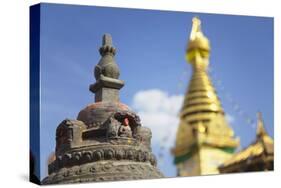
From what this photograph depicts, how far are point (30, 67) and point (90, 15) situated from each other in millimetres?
1349

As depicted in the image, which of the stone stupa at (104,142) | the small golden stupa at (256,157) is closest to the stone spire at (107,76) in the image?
the stone stupa at (104,142)

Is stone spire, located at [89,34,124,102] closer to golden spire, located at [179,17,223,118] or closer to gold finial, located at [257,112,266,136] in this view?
golden spire, located at [179,17,223,118]

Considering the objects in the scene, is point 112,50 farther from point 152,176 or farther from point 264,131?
point 264,131

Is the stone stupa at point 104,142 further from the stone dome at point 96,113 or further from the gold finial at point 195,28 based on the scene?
the gold finial at point 195,28

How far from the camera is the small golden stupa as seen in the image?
43.8ft

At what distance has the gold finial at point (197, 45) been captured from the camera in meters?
12.7

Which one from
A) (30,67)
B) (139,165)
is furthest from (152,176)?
(30,67)

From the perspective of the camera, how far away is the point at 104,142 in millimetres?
11328

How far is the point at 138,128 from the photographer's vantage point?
11.8 m

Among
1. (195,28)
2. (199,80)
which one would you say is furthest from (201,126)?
(195,28)

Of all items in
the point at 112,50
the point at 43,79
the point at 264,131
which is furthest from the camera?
the point at 264,131

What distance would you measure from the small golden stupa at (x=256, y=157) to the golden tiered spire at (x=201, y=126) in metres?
0.22

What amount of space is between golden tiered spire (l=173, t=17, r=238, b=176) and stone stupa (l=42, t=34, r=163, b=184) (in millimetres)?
1441

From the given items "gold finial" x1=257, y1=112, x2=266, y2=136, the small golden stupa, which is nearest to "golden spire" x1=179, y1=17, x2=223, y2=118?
"gold finial" x1=257, y1=112, x2=266, y2=136
